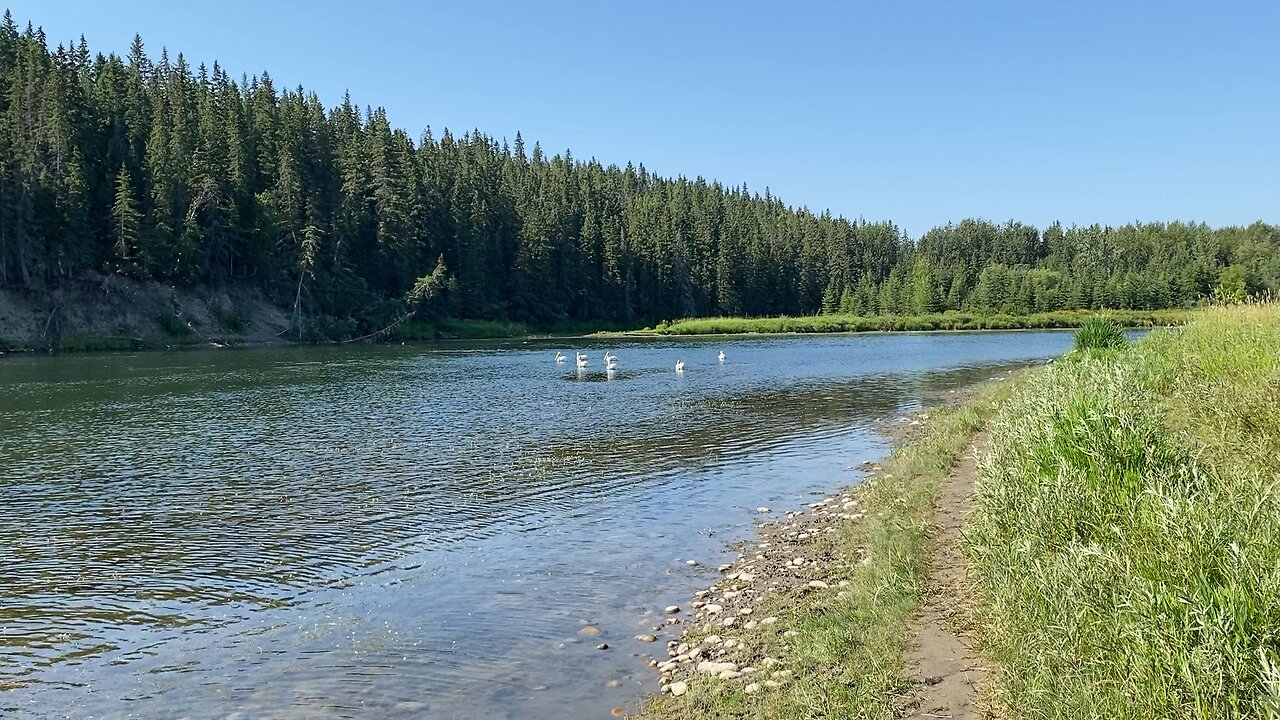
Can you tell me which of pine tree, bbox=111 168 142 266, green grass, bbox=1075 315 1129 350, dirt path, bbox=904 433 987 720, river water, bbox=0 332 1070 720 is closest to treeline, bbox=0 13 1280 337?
pine tree, bbox=111 168 142 266

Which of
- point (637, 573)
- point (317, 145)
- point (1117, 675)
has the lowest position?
point (637, 573)

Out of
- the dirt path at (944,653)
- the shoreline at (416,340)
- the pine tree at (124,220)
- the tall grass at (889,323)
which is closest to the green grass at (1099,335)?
the dirt path at (944,653)

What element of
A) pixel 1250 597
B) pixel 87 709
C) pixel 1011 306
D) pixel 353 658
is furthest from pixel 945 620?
pixel 1011 306

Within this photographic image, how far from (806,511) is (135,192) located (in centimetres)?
9459

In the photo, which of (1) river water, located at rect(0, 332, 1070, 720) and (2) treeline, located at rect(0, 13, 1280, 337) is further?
(2) treeline, located at rect(0, 13, 1280, 337)

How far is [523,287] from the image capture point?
5153 inches

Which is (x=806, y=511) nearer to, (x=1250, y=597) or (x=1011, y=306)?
(x=1250, y=597)

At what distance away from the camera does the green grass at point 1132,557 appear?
18.8ft

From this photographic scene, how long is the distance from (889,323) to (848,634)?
12405cm

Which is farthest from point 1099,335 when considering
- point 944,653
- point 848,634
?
point 944,653

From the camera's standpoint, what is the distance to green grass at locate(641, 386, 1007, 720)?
8078 millimetres

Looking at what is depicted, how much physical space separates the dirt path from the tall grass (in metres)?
112

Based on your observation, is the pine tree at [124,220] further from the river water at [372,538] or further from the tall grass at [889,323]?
the tall grass at [889,323]

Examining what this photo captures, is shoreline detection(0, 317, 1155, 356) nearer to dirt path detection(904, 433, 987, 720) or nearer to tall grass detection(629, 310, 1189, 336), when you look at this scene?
tall grass detection(629, 310, 1189, 336)
